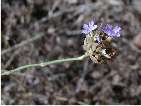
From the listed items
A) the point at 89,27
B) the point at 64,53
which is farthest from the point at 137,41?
the point at 89,27

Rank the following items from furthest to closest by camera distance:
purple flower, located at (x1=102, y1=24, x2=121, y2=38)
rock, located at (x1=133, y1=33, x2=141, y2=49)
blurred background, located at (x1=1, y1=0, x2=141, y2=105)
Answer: rock, located at (x1=133, y1=33, x2=141, y2=49) < blurred background, located at (x1=1, y1=0, x2=141, y2=105) < purple flower, located at (x1=102, y1=24, x2=121, y2=38)

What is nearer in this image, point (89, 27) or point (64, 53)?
point (89, 27)

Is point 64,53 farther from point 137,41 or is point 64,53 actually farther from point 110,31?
point 110,31

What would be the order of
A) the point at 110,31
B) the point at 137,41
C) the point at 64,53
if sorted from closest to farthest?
1. the point at 110,31
2. the point at 64,53
3. the point at 137,41

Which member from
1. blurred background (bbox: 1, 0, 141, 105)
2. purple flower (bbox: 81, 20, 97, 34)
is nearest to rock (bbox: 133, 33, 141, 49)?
blurred background (bbox: 1, 0, 141, 105)

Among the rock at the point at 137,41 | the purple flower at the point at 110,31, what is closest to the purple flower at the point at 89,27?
the purple flower at the point at 110,31

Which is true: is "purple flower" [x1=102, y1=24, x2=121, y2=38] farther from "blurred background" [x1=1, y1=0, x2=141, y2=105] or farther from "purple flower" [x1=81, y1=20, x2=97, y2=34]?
"blurred background" [x1=1, y1=0, x2=141, y2=105]

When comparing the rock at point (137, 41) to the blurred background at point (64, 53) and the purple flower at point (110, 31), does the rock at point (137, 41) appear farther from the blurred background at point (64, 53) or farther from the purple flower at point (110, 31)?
the purple flower at point (110, 31)

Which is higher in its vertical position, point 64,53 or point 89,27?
point 64,53

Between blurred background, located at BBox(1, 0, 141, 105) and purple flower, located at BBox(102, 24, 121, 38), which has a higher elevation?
blurred background, located at BBox(1, 0, 141, 105)

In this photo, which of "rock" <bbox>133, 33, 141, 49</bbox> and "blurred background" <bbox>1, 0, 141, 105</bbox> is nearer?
"blurred background" <bbox>1, 0, 141, 105</bbox>
